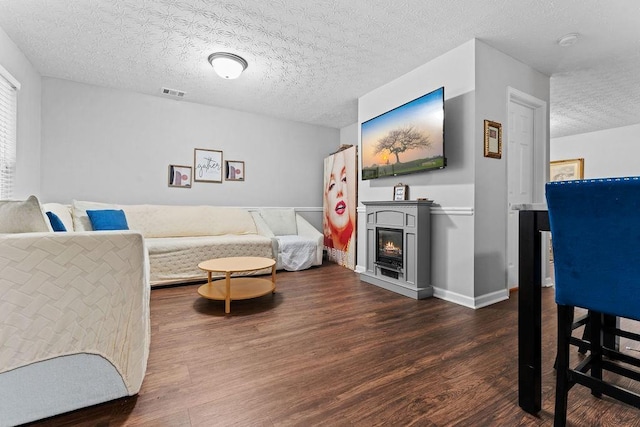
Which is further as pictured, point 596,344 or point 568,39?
point 568,39

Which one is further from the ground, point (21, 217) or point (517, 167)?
point (517, 167)

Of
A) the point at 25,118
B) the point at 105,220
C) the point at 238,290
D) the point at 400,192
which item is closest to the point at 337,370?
the point at 238,290

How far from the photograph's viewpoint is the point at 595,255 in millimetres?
1021

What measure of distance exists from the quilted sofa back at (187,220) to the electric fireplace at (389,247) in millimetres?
2070

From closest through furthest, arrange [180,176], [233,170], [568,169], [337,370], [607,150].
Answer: [337,370] → [180,176] → [233,170] → [607,150] → [568,169]

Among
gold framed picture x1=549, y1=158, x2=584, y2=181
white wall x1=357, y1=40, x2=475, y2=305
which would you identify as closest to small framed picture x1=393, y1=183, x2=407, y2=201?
white wall x1=357, y1=40, x2=475, y2=305

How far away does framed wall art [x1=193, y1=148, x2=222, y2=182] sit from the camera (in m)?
4.53

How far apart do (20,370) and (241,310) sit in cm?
153

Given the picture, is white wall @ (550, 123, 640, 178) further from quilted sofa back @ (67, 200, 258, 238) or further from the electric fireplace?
quilted sofa back @ (67, 200, 258, 238)

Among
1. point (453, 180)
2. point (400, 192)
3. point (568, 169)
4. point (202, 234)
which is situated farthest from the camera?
point (568, 169)

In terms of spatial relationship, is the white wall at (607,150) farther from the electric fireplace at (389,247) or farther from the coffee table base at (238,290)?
the coffee table base at (238,290)

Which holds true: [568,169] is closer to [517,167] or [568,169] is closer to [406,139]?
[517,167]

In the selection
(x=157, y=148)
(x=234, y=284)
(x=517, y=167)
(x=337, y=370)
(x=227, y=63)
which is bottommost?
(x=337, y=370)

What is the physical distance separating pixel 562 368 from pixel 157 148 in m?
4.86
